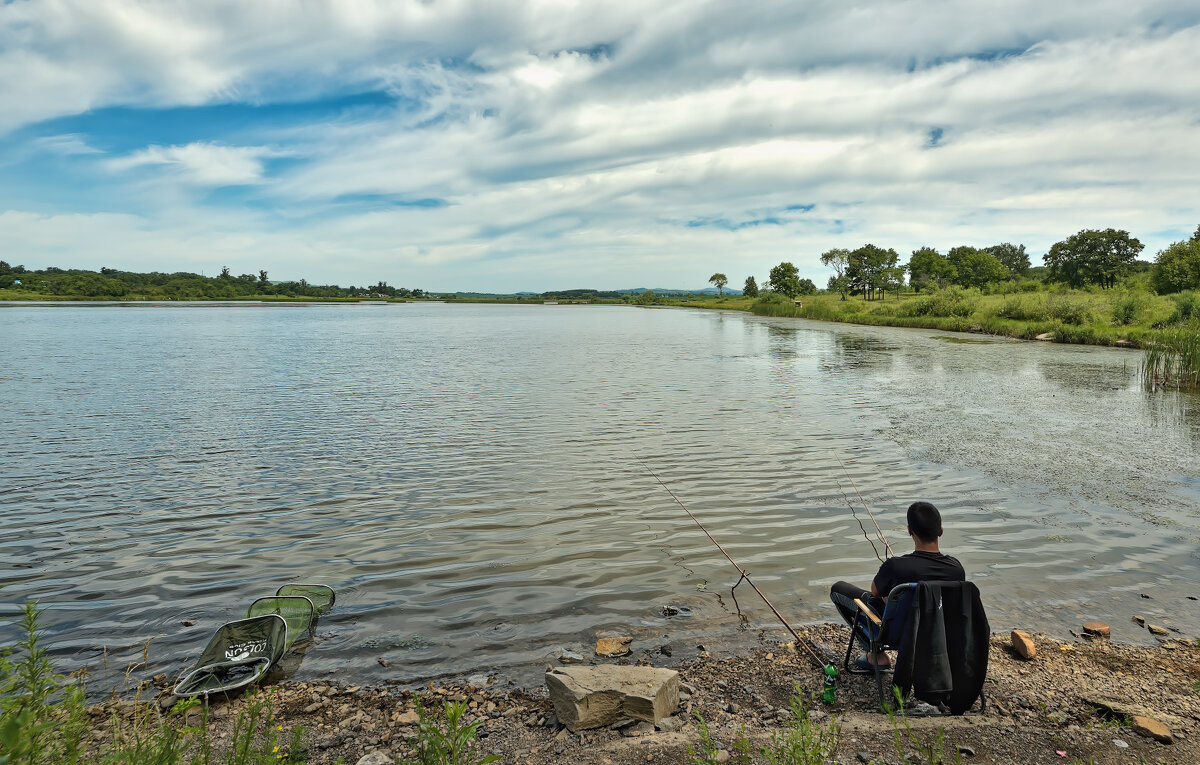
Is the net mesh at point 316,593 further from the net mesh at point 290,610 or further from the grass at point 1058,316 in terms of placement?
the grass at point 1058,316

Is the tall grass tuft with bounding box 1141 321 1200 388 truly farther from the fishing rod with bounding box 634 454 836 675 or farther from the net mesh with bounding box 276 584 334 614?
the net mesh with bounding box 276 584 334 614

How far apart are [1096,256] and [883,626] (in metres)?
109

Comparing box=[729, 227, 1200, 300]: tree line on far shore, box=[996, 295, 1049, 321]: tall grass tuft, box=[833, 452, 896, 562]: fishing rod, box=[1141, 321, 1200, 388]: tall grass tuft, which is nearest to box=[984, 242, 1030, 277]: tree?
box=[729, 227, 1200, 300]: tree line on far shore

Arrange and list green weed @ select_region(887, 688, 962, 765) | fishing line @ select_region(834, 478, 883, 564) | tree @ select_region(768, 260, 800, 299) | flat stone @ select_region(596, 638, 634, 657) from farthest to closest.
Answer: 1. tree @ select_region(768, 260, 800, 299)
2. fishing line @ select_region(834, 478, 883, 564)
3. flat stone @ select_region(596, 638, 634, 657)
4. green weed @ select_region(887, 688, 962, 765)

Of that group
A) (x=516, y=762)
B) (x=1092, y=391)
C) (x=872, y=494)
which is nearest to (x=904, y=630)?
(x=516, y=762)

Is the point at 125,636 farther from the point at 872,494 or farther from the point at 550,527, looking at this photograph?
the point at 872,494

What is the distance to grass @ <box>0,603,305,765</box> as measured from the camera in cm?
321

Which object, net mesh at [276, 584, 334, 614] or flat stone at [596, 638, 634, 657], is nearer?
flat stone at [596, 638, 634, 657]

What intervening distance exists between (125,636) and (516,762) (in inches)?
197

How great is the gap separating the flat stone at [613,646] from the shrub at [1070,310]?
55740 mm

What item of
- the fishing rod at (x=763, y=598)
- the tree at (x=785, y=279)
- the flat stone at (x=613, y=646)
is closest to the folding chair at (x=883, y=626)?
the fishing rod at (x=763, y=598)

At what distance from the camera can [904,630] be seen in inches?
196

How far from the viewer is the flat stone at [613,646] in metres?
6.30

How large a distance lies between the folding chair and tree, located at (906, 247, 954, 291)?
129 meters
